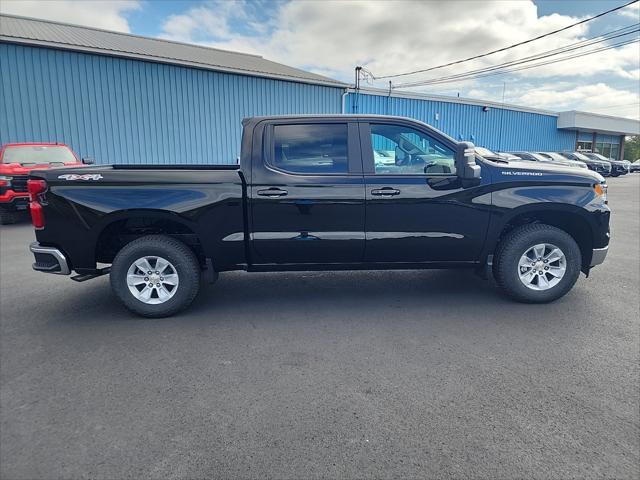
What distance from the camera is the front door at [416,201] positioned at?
424 centimetres

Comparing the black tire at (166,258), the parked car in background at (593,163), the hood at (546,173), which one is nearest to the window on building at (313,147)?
the black tire at (166,258)

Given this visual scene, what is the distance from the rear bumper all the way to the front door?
3.05 meters

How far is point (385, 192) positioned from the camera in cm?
420

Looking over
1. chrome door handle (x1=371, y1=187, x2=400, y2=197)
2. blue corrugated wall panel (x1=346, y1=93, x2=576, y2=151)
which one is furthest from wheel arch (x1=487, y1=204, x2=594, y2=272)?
blue corrugated wall panel (x1=346, y1=93, x2=576, y2=151)

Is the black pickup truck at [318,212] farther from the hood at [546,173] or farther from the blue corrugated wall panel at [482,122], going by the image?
the blue corrugated wall panel at [482,122]

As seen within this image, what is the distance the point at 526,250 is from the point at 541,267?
0.92 ft

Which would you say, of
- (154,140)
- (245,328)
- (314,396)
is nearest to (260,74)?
(154,140)

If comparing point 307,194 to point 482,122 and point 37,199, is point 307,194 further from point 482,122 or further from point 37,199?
point 482,122

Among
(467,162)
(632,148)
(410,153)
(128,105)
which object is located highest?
(632,148)

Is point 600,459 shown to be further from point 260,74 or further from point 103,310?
point 260,74

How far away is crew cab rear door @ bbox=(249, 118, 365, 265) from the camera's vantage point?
4.16 m

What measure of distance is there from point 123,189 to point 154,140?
12824 mm

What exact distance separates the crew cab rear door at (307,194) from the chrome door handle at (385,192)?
13 cm

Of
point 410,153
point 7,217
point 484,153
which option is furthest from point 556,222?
point 7,217
